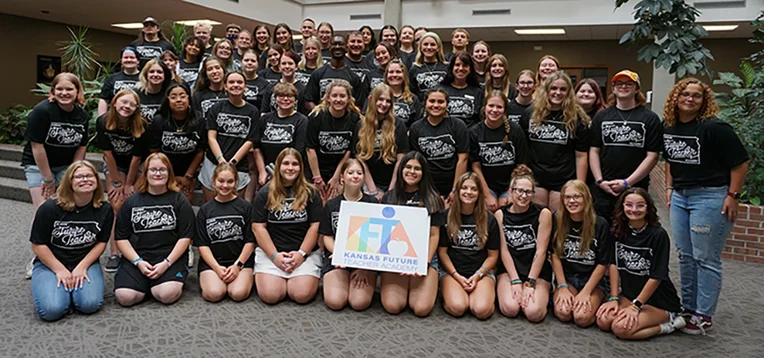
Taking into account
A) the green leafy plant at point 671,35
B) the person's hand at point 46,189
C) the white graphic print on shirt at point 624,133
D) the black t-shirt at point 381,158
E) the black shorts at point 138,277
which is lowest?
the black shorts at point 138,277

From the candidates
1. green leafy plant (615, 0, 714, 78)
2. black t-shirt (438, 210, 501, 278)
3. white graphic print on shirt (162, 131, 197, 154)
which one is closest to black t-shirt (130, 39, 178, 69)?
white graphic print on shirt (162, 131, 197, 154)

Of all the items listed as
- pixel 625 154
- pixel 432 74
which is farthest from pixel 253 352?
pixel 432 74

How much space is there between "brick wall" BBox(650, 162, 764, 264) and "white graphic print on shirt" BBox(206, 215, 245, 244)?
464 centimetres

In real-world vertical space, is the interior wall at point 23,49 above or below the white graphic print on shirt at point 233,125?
Result: above

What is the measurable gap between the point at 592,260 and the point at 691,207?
701 millimetres

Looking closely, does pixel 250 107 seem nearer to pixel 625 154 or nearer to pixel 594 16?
pixel 625 154

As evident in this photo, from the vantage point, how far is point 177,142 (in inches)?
184

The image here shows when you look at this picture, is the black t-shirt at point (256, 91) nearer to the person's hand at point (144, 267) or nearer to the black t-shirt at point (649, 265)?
the person's hand at point (144, 267)

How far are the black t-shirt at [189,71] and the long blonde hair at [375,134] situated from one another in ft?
8.10

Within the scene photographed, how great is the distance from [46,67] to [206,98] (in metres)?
11.6

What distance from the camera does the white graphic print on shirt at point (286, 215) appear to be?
4.14m

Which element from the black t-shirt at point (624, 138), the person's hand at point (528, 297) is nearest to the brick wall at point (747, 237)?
the black t-shirt at point (624, 138)

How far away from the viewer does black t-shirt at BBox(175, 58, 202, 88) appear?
591 centimetres

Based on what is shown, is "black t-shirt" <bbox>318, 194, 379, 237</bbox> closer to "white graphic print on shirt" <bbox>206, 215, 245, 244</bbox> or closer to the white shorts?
the white shorts
